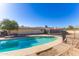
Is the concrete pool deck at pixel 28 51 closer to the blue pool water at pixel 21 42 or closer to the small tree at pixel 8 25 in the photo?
the blue pool water at pixel 21 42

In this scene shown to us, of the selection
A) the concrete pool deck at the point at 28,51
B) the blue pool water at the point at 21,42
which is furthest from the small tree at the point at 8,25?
the concrete pool deck at the point at 28,51

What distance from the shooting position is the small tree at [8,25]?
457 cm

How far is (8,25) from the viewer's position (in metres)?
4.63

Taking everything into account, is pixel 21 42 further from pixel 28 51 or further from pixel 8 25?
pixel 8 25

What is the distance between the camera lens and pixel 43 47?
180 inches

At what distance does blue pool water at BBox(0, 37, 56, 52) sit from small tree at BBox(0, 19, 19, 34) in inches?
9.7

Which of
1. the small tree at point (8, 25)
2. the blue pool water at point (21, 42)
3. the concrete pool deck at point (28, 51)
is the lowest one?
the concrete pool deck at point (28, 51)

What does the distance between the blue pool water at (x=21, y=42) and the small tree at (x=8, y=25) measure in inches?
9.7

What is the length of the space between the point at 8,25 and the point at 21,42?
1.48ft

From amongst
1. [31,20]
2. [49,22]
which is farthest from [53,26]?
[31,20]

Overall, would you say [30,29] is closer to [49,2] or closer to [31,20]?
[31,20]

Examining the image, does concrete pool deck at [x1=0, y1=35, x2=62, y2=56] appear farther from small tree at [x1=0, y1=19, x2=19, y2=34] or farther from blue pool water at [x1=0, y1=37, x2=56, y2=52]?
small tree at [x1=0, y1=19, x2=19, y2=34]

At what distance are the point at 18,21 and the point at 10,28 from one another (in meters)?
0.23

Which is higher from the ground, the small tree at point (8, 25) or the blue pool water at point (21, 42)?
the small tree at point (8, 25)
